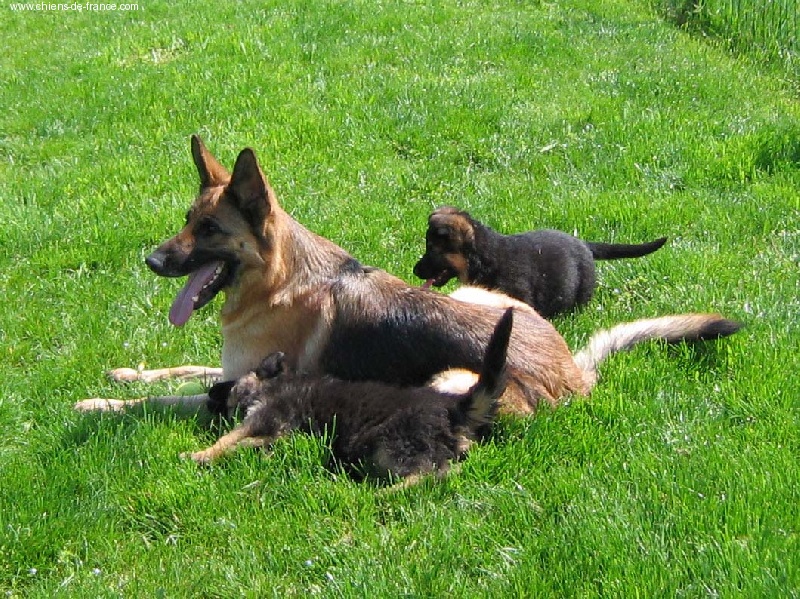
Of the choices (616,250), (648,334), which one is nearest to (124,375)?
(648,334)

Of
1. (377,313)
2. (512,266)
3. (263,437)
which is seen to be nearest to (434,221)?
(512,266)

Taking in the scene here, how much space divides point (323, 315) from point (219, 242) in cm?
73

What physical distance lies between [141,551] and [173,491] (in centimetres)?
35

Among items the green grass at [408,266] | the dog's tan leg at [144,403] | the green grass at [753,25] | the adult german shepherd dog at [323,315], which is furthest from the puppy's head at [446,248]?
the green grass at [753,25]

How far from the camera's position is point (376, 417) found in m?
4.56

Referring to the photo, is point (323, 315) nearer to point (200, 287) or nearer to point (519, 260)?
point (200, 287)

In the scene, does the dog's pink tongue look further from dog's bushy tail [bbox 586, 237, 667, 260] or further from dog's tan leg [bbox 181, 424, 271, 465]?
dog's bushy tail [bbox 586, 237, 667, 260]

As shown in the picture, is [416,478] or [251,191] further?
[251,191]

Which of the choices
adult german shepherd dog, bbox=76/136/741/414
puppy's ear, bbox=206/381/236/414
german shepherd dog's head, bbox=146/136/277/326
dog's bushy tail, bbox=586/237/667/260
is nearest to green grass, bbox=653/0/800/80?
dog's bushy tail, bbox=586/237/667/260

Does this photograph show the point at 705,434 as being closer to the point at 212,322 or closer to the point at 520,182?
the point at 212,322

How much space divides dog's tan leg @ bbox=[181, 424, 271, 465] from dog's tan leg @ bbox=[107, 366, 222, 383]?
3.57 feet

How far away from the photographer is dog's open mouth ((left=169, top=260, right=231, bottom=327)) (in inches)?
208

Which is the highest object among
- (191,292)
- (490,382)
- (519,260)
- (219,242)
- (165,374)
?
(219,242)

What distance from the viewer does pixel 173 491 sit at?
439 cm
